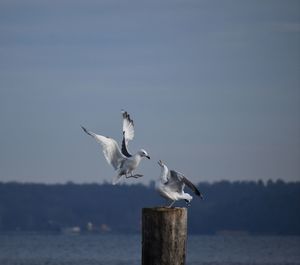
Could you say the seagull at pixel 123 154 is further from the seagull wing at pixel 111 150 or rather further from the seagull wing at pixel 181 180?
the seagull wing at pixel 181 180

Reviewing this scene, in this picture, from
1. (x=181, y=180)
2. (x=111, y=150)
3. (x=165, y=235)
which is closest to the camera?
(x=165, y=235)

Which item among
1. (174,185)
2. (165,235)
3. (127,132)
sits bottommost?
(165,235)

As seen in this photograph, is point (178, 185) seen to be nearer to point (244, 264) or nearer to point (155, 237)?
point (155, 237)

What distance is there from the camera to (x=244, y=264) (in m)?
75.6

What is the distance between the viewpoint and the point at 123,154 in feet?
67.5

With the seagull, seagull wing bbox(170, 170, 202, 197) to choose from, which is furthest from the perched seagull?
the seagull

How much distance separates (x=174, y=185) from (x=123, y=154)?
3257 millimetres

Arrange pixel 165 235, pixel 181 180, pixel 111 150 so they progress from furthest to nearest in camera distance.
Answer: pixel 111 150
pixel 181 180
pixel 165 235

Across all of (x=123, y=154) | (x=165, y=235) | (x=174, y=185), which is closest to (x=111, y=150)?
(x=123, y=154)

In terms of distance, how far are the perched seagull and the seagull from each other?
2.13 metres

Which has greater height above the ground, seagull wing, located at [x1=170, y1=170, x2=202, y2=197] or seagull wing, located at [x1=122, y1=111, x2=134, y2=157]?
seagull wing, located at [x1=122, y1=111, x2=134, y2=157]

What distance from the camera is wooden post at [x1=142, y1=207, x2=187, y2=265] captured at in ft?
52.2

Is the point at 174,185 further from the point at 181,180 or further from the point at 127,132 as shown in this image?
the point at 127,132

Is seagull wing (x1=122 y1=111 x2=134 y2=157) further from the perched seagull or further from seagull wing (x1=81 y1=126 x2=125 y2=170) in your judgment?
the perched seagull
